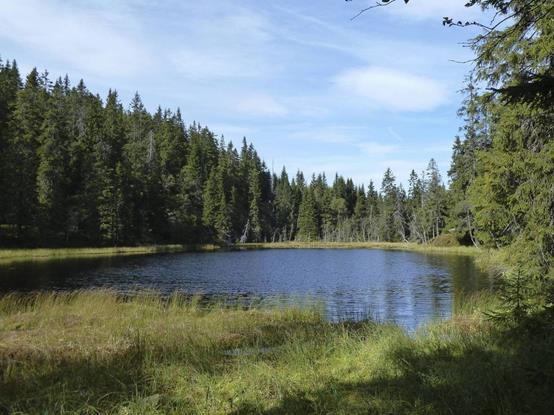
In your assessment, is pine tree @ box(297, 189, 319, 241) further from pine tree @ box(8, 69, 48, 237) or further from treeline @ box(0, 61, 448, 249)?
pine tree @ box(8, 69, 48, 237)

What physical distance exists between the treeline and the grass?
5336 centimetres

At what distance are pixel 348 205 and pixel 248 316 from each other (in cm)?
13642

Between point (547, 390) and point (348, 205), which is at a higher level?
point (348, 205)

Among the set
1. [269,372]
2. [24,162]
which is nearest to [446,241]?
[24,162]

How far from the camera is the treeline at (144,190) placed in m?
59.8

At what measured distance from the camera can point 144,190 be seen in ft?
274

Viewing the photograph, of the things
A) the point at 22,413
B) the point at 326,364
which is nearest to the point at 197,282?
the point at 326,364

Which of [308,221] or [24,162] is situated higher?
[24,162]

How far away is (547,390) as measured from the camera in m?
4.94

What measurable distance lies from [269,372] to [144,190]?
8001 cm

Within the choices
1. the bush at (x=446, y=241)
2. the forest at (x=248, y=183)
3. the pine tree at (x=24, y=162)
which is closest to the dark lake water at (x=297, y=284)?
the forest at (x=248, y=183)

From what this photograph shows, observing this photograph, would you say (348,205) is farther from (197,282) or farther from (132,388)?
(132,388)

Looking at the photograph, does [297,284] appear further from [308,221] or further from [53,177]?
[308,221]

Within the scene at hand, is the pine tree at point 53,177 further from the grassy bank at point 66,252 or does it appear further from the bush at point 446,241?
the bush at point 446,241
